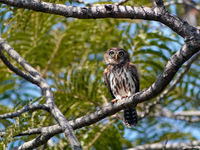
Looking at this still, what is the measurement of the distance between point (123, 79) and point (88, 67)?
0.64 metres

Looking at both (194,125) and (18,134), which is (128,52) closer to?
(194,125)

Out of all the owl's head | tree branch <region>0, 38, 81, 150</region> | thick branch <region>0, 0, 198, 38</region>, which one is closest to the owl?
the owl's head

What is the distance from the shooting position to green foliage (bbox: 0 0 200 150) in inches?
209

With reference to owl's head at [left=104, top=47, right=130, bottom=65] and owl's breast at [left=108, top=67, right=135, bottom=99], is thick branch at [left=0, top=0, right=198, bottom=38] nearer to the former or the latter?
owl's breast at [left=108, top=67, right=135, bottom=99]

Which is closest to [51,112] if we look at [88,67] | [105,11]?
[105,11]

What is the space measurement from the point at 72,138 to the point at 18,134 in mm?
763

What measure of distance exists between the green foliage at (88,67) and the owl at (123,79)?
130mm

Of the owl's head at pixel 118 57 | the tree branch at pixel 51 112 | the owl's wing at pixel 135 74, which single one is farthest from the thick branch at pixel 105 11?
the owl's head at pixel 118 57

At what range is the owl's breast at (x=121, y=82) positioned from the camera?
5.70 metres

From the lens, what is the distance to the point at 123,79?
572 cm

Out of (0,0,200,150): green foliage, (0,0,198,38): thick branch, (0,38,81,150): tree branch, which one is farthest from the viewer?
(0,0,200,150): green foliage

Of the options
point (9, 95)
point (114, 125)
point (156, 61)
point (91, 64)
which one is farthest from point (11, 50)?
point (9, 95)

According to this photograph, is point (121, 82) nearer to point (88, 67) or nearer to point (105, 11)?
point (88, 67)

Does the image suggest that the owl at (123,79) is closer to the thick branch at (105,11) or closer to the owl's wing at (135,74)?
the owl's wing at (135,74)
